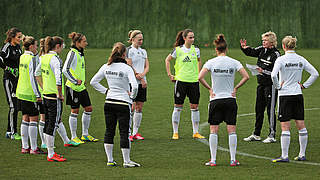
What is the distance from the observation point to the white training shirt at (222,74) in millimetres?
8117

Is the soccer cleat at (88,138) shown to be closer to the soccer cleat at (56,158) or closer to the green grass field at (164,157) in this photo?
the green grass field at (164,157)

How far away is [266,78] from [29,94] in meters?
4.60

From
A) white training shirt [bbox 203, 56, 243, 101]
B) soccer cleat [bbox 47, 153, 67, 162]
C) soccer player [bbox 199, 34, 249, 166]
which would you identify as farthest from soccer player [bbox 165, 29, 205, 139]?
soccer cleat [bbox 47, 153, 67, 162]

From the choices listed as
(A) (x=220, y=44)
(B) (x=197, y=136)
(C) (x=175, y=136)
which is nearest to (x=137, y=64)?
(C) (x=175, y=136)

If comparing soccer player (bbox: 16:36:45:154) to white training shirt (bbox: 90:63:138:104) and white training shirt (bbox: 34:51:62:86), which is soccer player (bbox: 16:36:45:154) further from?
white training shirt (bbox: 90:63:138:104)

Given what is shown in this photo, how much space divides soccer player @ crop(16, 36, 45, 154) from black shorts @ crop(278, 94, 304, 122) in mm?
4160

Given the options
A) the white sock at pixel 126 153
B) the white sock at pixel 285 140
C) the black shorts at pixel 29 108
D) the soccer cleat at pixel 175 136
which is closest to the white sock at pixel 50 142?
the black shorts at pixel 29 108

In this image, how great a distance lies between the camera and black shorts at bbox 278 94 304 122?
8531mm

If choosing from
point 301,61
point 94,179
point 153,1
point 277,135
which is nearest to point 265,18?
point 153,1

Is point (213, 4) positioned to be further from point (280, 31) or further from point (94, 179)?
point (94, 179)

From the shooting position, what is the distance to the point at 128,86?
814cm

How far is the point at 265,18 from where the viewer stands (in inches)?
1222

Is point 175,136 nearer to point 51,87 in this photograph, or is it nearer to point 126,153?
point 126,153

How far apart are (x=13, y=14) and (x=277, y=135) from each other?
24001 millimetres
